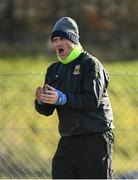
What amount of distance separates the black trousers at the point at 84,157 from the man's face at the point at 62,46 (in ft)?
1.96

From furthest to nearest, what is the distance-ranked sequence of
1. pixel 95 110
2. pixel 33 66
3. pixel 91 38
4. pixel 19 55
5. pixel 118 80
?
pixel 91 38, pixel 19 55, pixel 33 66, pixel 118 80, pixel 95 110

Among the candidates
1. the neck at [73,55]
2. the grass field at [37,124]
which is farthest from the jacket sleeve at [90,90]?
the grass field at [37,124]

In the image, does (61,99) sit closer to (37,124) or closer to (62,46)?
(62,46)

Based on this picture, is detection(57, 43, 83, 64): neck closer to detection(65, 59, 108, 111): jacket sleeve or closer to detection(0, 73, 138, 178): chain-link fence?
detection(65, 59, 108, 111): jacket sleeve

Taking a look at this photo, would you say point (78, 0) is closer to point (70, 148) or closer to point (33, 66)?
point (33, 66)

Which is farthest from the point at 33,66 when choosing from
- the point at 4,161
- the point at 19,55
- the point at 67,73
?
the point at 67,73

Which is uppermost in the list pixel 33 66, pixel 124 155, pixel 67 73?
pixel 33 66

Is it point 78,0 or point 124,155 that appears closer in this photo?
point 124,155

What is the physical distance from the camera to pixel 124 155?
26.3 feet

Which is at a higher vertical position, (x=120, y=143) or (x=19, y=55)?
(x=19, y=55)

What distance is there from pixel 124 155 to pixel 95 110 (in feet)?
8.82

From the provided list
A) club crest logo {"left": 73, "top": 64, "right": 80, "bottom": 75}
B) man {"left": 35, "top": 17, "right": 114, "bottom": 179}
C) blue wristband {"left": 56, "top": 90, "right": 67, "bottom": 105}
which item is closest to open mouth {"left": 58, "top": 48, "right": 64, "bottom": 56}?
man {"left": 35, "top": 17, "right": 114, "bottom": 179}

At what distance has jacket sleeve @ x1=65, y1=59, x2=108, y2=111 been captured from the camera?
5.34m

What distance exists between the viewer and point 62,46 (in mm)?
5543
